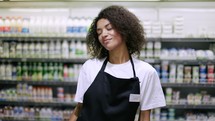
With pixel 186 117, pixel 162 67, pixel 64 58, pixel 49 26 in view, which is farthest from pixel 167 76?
pixel 49 26

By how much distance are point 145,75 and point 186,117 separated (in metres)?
2.74

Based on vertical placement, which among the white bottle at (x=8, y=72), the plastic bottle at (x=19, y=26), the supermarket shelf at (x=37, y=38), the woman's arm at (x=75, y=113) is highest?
the plastic bottle at (x=19, y=26)

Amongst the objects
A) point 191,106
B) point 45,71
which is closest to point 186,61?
point 191,106

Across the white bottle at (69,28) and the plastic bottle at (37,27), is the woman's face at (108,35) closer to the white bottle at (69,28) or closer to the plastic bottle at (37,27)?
the white bottle at (69,28)

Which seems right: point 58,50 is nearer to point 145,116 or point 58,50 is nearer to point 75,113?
point 75,113

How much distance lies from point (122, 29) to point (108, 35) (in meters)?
0.09

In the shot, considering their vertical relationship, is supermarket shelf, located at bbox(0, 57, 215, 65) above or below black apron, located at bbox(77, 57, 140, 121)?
below

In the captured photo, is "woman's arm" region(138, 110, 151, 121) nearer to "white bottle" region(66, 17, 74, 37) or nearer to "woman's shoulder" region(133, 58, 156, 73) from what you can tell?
"woman's shoulder" region(133, 58, 156, 73)

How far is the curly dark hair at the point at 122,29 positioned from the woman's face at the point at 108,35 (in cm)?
2

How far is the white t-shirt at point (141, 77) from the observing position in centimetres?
135

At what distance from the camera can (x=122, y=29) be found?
1339 millimetres

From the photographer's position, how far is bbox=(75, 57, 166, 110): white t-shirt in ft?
4.43

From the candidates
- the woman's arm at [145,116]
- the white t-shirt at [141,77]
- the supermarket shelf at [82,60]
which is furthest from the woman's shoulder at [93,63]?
the supermarket shelf at [82,60]

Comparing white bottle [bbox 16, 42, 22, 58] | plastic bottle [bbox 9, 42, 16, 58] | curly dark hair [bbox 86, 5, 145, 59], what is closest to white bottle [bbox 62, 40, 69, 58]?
white bottle [bbox 16, 42, 22, 58]
